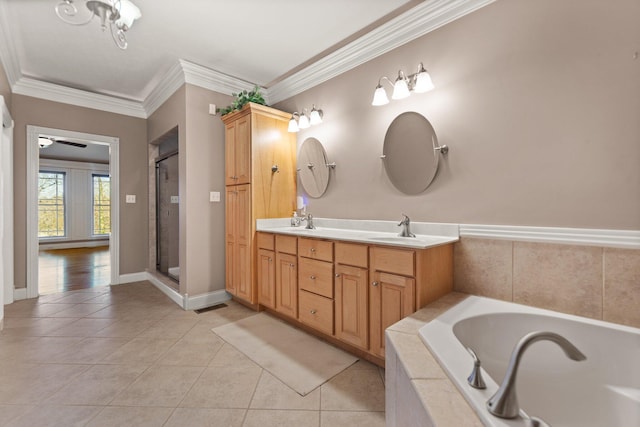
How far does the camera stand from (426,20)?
2029mm

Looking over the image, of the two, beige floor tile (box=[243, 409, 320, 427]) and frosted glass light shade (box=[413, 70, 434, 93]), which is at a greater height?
frosted glass light shade (box=[413, 70, 434, 93])

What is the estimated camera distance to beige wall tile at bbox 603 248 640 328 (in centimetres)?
132

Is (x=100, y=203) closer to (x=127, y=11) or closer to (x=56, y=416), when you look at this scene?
(x=127, y=11)

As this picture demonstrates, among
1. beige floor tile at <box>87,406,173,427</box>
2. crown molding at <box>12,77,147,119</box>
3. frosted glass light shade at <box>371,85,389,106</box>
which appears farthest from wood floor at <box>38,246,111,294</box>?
frosted glass light shade at <box>371,85,389,106</box>

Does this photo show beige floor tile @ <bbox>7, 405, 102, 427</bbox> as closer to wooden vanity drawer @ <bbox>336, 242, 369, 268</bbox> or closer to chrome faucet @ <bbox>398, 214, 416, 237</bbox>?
wooden vanity drawer @ <bbox>336, 242, 369, 268</bbox>

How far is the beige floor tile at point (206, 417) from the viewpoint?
1.40m

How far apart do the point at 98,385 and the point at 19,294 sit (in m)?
2.71

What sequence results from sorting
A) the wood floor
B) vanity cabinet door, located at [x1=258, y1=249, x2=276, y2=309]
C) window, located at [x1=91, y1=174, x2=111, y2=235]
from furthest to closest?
window, located at [x1=91, y1=174, x2=111, y2=235] → the wood floor → vanity cabinet door, located at [x1=258, y1=249, x2=276, y2=309]

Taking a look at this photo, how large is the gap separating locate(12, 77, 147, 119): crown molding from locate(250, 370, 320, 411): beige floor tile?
4.19 meters

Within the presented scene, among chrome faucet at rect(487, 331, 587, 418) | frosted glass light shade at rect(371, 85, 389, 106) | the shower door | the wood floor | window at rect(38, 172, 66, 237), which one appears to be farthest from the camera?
window at rect(38, 172, 66, 237)

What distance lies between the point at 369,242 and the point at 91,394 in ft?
6.15

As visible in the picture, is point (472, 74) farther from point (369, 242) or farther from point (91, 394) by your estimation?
point (91, 394)

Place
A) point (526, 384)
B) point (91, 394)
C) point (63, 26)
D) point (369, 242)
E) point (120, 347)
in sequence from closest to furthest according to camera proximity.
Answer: point (526, 384), point (91, 394), point (369, 242), point (120, 347), point (63, 26)

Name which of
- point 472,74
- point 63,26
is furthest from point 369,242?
point 63,26
